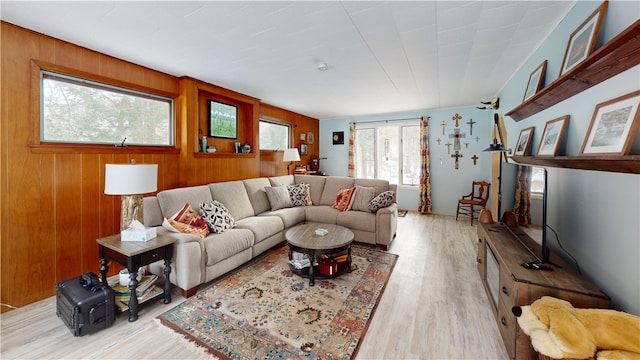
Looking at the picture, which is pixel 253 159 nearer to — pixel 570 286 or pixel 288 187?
pixel 288 187

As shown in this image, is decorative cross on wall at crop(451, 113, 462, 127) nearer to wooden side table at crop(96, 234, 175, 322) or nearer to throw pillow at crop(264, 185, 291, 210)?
throw pillow at crop(264, 185, 291, 210)

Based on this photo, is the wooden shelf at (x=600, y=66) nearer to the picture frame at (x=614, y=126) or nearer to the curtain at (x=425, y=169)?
the picture frame at (x=614, y=126)

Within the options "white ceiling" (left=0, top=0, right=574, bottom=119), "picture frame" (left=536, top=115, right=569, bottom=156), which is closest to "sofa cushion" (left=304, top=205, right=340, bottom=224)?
"white ceiling" (left=0, top=0, right=574, bottom=119)

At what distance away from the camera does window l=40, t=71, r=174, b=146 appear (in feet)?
7.65

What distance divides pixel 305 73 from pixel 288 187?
1.97 m

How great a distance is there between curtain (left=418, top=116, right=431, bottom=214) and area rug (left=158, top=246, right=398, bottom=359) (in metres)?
3.26

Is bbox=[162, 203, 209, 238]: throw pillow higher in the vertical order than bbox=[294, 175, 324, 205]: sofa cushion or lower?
lower

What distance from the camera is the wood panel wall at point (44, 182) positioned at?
206cm

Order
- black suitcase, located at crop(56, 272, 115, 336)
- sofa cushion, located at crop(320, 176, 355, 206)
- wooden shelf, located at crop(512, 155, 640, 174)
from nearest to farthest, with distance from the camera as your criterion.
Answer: wooden shelf, located at crop(512, 155, 640, 174), black suitcase, located at crop(56, 272, 115, 336), sofa cushion, located at crop(320, 176, 355, 206)

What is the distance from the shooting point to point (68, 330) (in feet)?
6.13

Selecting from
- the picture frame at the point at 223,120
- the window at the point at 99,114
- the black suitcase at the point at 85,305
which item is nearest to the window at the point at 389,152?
the picture frame at the point at 223,120

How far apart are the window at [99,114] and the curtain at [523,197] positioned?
3970 mm

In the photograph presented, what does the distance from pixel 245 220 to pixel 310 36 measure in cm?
233

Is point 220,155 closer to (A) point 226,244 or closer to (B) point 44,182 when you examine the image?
(A) point 226,244
